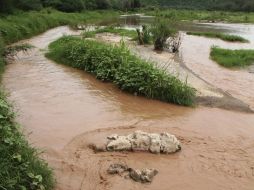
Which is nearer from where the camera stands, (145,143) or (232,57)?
(145,143)

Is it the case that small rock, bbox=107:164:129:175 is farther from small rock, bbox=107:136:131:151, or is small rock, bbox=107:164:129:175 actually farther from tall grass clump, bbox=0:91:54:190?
tall grass clump, bbox=0:91:54:190

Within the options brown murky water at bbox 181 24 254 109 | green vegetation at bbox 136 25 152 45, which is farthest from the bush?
brown murky water at bbox 181 24 254 109

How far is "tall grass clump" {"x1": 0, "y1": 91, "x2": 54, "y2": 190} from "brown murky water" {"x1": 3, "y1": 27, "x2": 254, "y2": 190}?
0.63 meters

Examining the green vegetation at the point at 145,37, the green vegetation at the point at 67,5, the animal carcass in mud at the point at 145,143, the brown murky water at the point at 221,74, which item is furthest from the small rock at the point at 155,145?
the green vegetation at the point at 67,5

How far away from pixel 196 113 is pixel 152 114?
4.16 ft

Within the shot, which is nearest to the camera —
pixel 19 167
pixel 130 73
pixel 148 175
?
pixel 19 167

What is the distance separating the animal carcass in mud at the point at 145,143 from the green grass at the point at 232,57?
36.3ft

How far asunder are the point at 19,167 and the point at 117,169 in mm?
1990

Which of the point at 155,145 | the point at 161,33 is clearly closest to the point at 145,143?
the point at 155,145

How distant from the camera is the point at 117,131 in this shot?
921cm

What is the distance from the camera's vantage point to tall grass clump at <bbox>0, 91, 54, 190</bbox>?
5391 mm

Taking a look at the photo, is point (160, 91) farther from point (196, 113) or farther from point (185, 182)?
point (185, 182)

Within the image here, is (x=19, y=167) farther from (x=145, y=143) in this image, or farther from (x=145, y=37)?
(x=145, y=37)

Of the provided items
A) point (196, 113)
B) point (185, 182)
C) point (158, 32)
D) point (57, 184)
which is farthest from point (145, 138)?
point (158, 32)
